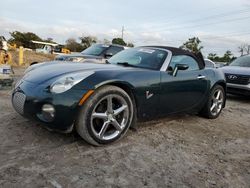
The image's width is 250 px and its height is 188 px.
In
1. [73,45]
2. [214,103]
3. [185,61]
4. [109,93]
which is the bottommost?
[214,103]

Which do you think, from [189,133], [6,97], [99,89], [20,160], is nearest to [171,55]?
[189,133]

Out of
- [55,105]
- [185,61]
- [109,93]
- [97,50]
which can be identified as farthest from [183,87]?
[97,50]

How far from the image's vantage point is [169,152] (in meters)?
3.52

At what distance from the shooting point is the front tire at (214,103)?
211 inches

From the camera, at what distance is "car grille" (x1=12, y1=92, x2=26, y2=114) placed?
11.4 feet

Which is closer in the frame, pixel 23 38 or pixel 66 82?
pixel 66 82

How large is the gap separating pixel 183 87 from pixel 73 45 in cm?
6075

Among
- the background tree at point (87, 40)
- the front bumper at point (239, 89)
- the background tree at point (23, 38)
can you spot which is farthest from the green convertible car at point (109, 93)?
the background tree at point (87, 40)

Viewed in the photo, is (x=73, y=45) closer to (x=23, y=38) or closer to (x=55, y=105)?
(x=23, y=38)

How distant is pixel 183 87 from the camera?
451 centimetres

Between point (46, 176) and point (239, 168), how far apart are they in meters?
2.10

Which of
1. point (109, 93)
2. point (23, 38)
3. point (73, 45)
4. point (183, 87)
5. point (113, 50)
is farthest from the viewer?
point (73, 45)

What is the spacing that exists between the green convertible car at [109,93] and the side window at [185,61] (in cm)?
2

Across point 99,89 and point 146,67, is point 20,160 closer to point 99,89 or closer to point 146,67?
point 99,89
